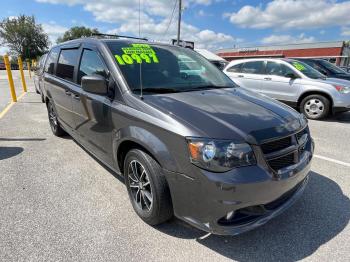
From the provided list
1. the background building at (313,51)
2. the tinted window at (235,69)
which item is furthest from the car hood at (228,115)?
the background building at (313,51)

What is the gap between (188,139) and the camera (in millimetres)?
2250

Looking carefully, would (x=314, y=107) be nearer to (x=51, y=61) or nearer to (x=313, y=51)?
(x=51, y=61)

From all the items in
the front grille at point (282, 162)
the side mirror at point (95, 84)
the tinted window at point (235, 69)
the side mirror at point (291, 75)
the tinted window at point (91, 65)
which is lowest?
the front grille at point (282, 162)

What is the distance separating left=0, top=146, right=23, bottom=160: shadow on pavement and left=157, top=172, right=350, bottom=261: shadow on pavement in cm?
334

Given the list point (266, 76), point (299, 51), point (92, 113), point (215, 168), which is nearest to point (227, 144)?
point (215, 168)

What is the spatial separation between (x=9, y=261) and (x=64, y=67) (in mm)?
3072

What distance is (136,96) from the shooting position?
112 inches

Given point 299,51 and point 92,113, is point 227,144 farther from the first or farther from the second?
point 299,51

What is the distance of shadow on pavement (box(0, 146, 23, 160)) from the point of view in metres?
4.74

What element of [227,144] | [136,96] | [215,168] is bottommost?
[215,168]

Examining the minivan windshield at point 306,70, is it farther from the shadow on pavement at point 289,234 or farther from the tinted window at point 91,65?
the tinted window at point 91,65

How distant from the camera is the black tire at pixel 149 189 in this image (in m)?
2.52

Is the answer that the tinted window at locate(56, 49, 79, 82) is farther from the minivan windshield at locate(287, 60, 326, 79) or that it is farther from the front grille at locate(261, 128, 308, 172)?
the minivan windshield at locate(287, 60, 326, 79)

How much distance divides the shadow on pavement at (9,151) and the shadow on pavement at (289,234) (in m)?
3.34
